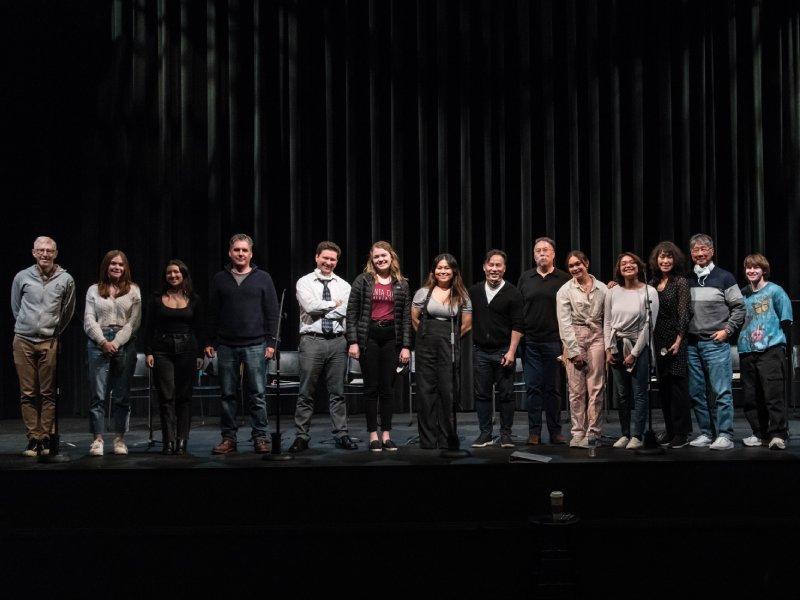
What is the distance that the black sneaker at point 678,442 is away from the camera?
17.6 feet

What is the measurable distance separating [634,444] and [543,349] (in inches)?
32.7

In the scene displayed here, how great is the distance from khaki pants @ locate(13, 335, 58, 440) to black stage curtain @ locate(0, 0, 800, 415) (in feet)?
7.89

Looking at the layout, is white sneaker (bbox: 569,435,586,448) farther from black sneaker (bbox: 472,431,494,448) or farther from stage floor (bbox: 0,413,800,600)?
black sneaker (bbox: 472,431,494,448)

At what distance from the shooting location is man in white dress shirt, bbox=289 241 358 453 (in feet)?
18.1

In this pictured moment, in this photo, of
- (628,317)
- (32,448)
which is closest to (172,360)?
(32,448)

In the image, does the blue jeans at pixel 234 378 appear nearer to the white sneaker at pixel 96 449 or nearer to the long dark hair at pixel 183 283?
the long dark hair at pixel 183 283

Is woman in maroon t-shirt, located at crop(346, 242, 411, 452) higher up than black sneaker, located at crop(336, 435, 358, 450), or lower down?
higher up

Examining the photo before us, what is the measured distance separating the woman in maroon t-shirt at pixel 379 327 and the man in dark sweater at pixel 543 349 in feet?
2.79

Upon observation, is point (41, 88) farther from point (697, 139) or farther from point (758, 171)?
point (758, 171)

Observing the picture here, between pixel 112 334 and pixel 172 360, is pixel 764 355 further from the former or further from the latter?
pixel 112 334

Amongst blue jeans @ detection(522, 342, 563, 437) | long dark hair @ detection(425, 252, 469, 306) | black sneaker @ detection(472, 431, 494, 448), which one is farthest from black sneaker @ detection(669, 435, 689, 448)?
long dark hair @ detection(425, 252, 469, 306)

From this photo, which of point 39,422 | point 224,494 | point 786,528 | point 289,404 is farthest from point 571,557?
point 289,404

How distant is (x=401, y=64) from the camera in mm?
8180

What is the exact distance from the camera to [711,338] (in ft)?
17.7
